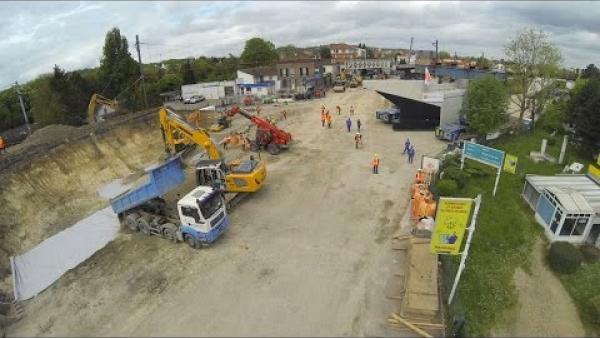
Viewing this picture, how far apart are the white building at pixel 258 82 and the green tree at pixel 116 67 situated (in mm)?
16179

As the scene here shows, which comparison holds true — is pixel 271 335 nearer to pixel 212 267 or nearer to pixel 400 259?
pixel 212 267

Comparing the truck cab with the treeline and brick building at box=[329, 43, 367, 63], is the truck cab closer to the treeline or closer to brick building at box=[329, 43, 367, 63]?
the treeline

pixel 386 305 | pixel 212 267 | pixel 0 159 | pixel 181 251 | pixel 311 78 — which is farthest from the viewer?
pixel 311 78

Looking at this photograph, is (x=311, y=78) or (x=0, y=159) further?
(x=311, y=78)

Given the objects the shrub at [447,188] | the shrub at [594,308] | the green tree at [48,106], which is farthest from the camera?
the green tree at [48,106]

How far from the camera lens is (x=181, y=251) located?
16484mm

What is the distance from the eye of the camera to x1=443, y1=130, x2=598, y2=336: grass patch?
1291 centimetres

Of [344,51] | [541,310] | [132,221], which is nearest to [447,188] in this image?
[541,310]

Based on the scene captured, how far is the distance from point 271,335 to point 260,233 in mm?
6471

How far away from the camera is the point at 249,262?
15.4 metres

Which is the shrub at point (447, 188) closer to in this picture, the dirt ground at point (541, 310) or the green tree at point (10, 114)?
the dirt ground at point (541, 310)

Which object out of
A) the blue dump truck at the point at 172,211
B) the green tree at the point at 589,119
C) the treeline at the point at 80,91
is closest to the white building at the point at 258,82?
the treeline at the point at 80,91

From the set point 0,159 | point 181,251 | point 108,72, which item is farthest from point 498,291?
point 108,72

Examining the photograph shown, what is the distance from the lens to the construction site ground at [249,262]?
41.0 ft
